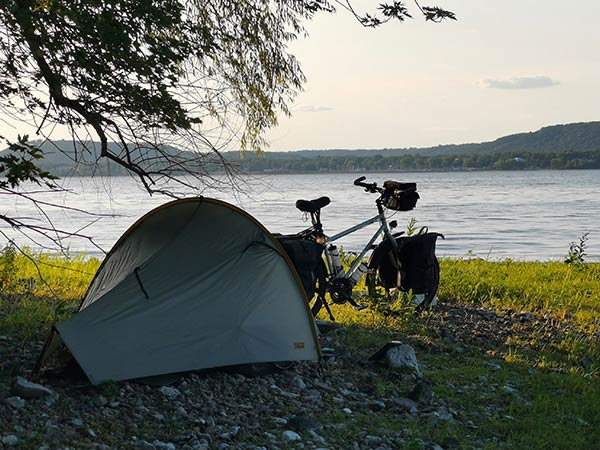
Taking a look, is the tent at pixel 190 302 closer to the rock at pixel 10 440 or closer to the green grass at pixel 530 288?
the rock at pixel 10 440

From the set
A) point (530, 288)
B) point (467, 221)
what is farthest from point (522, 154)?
point (530, 288)

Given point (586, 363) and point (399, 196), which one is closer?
point (586, 363)

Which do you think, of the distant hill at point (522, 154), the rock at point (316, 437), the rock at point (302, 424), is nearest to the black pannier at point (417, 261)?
the rock at point (302, 424)

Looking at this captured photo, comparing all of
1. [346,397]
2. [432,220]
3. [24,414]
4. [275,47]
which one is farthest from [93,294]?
[432,220]

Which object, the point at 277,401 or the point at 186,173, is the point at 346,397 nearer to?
the point at 277,401

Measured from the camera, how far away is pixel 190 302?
6.21 metres

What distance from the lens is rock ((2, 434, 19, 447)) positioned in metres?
4.57

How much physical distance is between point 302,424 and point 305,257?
2.39 m

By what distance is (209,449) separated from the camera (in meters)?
4.82

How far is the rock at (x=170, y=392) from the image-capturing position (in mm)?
5586

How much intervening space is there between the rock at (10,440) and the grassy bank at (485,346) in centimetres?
104

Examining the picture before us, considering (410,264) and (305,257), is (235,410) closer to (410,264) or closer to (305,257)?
(305,257)

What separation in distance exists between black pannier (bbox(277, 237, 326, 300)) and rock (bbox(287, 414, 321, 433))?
2.12 meters

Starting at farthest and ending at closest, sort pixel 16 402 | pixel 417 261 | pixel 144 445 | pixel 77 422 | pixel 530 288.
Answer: pixel 530 288 < pixel 417 261 < pixel 16 402 < pixel 77 422 < pixel 144 445
